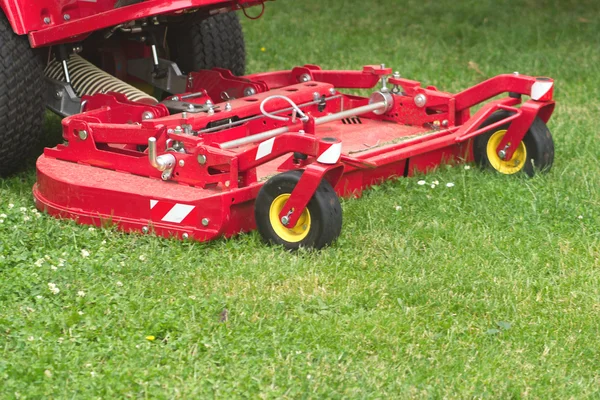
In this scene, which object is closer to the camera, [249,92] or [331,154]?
[331,154]

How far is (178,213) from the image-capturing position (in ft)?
14.9

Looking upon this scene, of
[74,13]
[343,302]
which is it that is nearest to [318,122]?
[74,13]

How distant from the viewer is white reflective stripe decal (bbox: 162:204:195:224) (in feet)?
14.8

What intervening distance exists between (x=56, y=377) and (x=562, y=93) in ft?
17.0

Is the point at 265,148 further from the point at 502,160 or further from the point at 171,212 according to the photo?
the point at 502,160

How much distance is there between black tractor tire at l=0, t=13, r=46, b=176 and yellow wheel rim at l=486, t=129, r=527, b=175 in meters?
2.44

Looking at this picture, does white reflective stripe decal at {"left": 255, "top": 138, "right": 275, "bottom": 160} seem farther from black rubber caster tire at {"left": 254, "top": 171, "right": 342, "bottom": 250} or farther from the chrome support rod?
the chrome support rod

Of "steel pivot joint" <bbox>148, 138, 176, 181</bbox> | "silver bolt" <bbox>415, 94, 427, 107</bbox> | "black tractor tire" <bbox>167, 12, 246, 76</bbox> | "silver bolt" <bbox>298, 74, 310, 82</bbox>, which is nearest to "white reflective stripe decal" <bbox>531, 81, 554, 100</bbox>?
"silver bolt" <bbox>415, 94, 427, 107</bbox>

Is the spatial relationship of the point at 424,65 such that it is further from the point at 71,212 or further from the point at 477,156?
the point at 71,212

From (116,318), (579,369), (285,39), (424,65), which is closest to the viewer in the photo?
(579,369)

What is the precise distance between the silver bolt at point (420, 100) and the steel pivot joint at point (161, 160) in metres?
1.76

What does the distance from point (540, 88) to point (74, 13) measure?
8.20 ft

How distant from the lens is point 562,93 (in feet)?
24.9

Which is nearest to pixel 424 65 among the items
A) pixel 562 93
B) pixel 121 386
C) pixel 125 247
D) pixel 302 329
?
pixel 562 93
